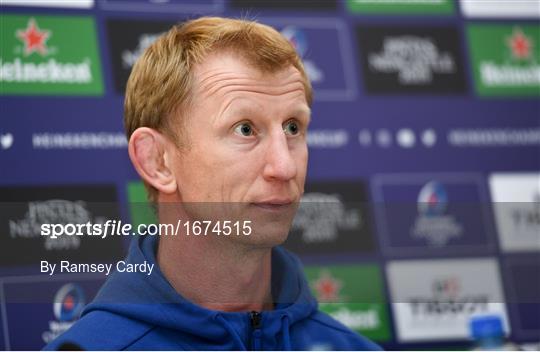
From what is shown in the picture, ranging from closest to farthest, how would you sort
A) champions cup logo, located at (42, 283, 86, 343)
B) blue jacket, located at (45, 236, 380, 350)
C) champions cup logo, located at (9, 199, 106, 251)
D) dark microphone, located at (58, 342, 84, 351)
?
dark microphone, located at (58, 342, 84, 351) → blue jacket, located at (45, 236, 380, 350) → champions cup logo, located at (9, 199, 106, 251) → champions cup logo, located at (42, 283, 86, 343)

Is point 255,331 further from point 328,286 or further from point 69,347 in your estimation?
point 328,286

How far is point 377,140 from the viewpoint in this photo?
9.53 feet

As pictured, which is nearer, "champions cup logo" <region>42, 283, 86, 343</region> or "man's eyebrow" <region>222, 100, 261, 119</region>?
"man's eyebrow" <region>222, 100, 261, 119</region>

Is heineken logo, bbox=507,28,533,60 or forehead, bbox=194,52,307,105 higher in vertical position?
heineken logo, bbox=507,28,533,60

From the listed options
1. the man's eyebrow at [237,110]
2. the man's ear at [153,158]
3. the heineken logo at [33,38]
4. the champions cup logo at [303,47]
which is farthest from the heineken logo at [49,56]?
the man's eyebrow at [237,110]

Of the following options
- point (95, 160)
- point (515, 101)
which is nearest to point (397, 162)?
point (515, 101)

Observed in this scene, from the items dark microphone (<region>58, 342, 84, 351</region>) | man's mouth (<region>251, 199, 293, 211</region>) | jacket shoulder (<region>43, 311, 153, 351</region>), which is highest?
man's mouth (<region>251, 199, 293, 211</region>)

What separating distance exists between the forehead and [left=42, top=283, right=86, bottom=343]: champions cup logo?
0.45 metres

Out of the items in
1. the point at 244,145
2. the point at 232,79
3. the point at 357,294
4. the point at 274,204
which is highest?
the point at 232,79

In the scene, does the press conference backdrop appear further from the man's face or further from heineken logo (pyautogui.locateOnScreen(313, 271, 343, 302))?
the man's face

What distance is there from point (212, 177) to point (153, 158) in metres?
0.12

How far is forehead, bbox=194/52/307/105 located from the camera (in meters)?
1.69

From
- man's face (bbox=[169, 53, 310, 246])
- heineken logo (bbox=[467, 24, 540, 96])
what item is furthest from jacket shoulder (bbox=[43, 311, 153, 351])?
heineken logo (bbox=[467, 24, 540, 96])

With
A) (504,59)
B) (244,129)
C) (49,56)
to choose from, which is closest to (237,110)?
(244,129)
